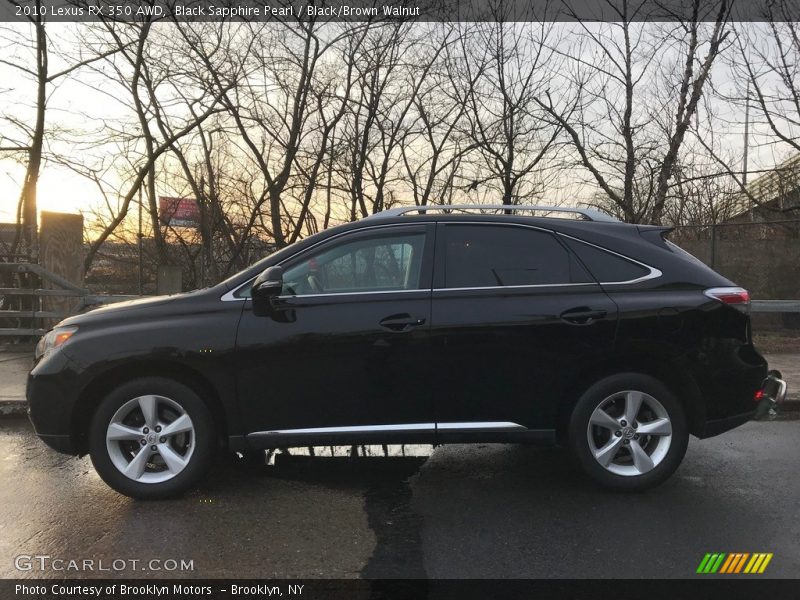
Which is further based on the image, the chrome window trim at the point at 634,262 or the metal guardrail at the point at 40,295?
the metal guardrail at the point at 40,295

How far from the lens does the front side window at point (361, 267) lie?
3727mm

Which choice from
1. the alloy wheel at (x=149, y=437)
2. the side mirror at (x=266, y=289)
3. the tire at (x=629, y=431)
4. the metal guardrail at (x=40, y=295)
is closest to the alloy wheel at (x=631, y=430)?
the tire at (x=629, y=431)

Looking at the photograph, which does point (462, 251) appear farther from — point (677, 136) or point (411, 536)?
point (677, 136)

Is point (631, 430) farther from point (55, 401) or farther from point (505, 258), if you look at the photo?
point (55, 401)

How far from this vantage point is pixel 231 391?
A: 11.7ft

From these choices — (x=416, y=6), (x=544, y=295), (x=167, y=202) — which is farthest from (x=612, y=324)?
(x=167, y=202)

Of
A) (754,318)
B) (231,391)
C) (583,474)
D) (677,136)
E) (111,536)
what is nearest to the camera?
(111,536)

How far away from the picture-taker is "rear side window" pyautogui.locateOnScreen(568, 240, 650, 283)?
3.72 metres

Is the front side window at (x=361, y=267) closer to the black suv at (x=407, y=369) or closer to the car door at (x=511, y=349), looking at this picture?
the black suv at (x=407, y=369)

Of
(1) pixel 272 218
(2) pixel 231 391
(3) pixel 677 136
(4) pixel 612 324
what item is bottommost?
(2) pixel 231 391

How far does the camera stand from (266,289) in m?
3.48

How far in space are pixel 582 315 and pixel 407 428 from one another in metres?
1.32

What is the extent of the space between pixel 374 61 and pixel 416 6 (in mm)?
1448

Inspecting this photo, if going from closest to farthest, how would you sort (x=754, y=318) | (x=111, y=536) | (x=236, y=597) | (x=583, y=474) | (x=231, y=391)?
(x=236, y=597) < (x=111, y=536) < (x=231, y=391) < (x=583, y=474) < (x=754, y=318)
